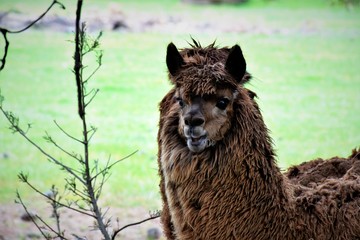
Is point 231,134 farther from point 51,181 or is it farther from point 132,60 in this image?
point 132,60

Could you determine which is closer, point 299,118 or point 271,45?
point 299,118

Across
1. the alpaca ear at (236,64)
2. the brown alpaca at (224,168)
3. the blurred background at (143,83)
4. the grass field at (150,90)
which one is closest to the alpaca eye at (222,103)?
the brown alpaca at (224,168)

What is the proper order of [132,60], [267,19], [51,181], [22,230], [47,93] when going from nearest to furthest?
[22,230]
[51,181]
[47,93]
[132,60]
[267,19]

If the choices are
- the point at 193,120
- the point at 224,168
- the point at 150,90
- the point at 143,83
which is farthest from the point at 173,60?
the point at 143,83

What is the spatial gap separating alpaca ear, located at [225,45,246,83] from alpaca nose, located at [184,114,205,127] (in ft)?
1.30

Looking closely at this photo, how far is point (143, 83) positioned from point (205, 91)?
9893mm

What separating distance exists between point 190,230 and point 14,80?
9.93m

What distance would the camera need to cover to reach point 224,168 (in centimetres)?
405

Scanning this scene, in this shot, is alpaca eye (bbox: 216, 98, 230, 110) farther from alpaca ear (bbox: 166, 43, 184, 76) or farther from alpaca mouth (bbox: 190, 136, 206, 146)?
alpaca ear (bbox: 166, 43, 184, 76)

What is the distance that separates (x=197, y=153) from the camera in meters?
4.04

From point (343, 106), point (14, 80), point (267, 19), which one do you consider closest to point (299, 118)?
point (343, 106)

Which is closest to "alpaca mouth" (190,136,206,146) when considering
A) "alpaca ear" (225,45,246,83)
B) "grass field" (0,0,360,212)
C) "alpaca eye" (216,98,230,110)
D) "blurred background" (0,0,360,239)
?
"alpaca eye" (216,98,230,110)

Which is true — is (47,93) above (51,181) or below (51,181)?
above

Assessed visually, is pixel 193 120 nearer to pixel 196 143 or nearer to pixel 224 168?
pixel 196 143
